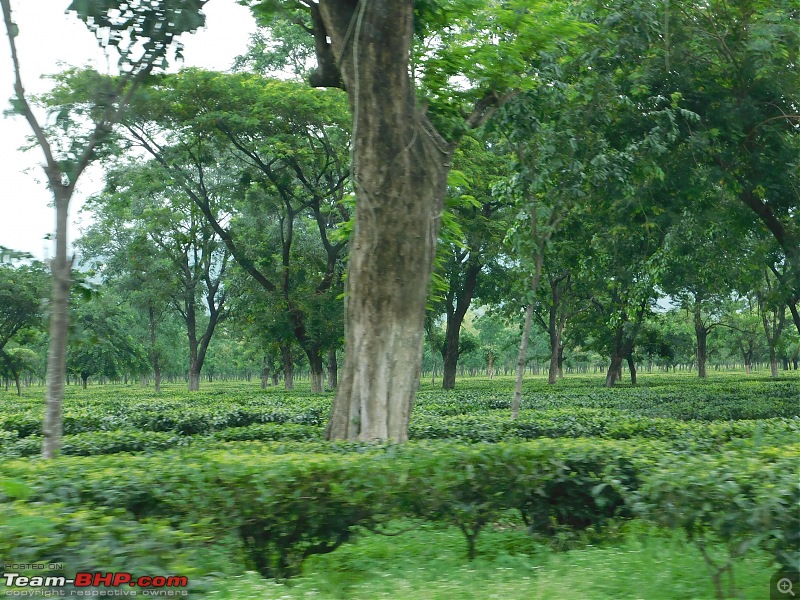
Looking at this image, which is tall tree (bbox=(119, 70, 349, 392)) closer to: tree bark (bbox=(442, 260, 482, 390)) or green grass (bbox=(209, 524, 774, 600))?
tree bark (bbox=(442, 260, 482, 390))

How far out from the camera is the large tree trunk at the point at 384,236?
7.43 m

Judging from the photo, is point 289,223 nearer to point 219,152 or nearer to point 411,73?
point 219,152

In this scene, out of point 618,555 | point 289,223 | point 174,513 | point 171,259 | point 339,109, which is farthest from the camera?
point 171,259

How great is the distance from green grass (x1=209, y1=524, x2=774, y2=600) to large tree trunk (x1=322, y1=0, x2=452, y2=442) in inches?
77.6

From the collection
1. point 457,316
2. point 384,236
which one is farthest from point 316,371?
point 384,236

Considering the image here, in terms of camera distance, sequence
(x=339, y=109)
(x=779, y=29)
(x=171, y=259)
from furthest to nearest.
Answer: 1. (x=171, y=259)
2. (x=339, y=109)
3. (x=779, y=29)

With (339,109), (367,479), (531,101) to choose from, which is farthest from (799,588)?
(339,109)

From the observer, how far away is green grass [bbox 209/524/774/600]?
417cm

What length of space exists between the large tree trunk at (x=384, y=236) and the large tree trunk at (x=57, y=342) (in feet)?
8.75

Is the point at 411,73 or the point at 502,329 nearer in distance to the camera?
the point at 411,73

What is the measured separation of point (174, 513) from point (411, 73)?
5.53 meters

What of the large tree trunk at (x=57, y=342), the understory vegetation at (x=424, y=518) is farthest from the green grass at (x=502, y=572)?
the large tree trunk at (x=57, y=342)

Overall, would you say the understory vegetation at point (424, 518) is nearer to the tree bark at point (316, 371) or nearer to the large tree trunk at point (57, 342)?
the large tree trunk at point (57, 342)

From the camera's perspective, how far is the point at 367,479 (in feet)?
15.1
